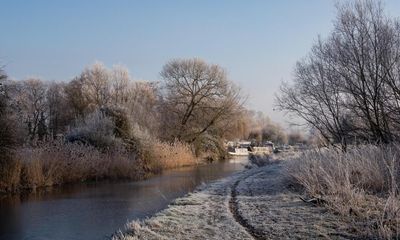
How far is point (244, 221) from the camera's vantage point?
30.7 feet

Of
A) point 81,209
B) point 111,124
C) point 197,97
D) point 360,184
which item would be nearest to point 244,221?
point 360,184

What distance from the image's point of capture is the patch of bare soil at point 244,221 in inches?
318

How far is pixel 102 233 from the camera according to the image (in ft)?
34.4

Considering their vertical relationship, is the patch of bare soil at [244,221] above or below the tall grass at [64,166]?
below

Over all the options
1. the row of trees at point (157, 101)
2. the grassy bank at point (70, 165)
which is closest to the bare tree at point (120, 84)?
the row of trees at point (157, 101)

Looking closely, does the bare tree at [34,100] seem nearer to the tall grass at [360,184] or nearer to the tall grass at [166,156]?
the tall grass at [166,156]

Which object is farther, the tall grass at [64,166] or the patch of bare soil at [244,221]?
the tall grass at [64,166]

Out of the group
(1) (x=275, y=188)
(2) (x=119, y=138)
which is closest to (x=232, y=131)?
(2) (x=119, y=138)

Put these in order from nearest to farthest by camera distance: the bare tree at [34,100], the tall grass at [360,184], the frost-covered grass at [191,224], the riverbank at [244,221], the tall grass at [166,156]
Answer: the tall grass at [360,184]
the riverbank at [244,221]
the frost-covered grass at [191,224]
the tall grass at [166,156]
the bare tree at [34,100]

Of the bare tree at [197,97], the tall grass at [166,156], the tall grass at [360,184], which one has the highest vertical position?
the bare tree at [197,97]

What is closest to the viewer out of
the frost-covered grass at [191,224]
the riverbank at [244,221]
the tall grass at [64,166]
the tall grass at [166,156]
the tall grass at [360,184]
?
the tall grass at [360,184]

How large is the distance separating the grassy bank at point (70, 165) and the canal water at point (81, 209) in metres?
1.20

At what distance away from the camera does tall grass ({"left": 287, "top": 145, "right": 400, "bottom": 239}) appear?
7777mm

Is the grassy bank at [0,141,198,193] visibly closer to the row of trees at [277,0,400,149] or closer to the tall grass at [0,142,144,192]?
the tall grass at [0,142,144,192]
